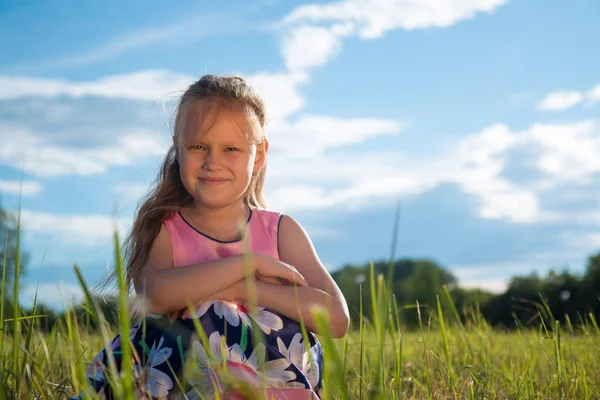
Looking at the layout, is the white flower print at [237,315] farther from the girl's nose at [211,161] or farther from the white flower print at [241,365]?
the girl's nose at [211,161]

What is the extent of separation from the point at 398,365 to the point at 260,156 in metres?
1.36

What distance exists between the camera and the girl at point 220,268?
2.21m

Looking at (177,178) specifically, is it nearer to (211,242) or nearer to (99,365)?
(211,242)

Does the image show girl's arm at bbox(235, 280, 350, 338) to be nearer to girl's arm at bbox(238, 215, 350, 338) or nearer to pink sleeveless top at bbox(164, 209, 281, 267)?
girl's arm at bbox(238, 215, 350, 338)

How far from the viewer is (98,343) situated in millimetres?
4535

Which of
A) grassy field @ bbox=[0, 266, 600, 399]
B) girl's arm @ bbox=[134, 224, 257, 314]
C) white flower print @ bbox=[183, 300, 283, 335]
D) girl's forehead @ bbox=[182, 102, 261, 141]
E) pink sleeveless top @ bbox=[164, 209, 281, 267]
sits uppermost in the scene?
girl's forehead @ bbox=[182, 102, 261, 141]

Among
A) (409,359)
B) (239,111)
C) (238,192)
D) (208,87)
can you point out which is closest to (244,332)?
(238,192)

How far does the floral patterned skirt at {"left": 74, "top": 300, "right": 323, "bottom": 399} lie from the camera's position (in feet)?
7.04

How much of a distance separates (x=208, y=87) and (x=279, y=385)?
4.36ft

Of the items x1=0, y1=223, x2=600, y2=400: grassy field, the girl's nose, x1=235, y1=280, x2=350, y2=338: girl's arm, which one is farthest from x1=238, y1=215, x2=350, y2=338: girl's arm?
the girl's nose

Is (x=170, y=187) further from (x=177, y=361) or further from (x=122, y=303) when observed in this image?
(x=122, y=303)

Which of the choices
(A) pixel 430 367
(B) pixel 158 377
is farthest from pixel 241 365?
(A) pixel 430 367

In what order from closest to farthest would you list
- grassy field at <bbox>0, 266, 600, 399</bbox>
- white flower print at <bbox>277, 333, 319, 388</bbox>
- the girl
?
1. grassy field at <bbox>0, 266, 600, 399</bbox>
2. the girl
3. white flower print at <bbox>277, 333, 319, 388</bbox>

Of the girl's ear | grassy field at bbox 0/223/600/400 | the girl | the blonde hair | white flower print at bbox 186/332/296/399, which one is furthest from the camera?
the girl's ear
